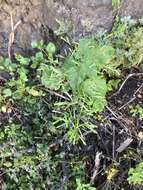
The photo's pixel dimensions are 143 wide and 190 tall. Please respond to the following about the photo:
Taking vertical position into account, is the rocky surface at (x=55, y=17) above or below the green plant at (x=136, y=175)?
above

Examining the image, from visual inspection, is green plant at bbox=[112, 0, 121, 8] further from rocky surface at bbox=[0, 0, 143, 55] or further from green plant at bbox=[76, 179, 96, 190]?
green plant at bbox=[76, 179, 96, 190]

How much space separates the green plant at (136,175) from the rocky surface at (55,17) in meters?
0.78

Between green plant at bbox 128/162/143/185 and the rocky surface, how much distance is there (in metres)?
0.78

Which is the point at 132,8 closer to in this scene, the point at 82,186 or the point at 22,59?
the point at 22,59

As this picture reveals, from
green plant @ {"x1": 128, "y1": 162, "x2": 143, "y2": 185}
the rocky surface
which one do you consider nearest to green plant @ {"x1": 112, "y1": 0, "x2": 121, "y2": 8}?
the rocky surface

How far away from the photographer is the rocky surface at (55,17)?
8.61ft

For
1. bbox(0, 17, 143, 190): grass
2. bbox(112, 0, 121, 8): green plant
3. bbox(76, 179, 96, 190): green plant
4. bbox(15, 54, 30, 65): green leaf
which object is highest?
bbox(112, 0, 121, 8): green plant

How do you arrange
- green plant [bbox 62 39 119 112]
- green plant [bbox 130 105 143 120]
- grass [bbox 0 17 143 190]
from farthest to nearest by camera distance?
green plant [bbox 130 105 143 120]
grass [bbox 0 17 143 190]
green plant [bbox 62 39 119 112]

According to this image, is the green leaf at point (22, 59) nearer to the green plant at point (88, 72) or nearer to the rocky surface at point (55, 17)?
the rocky surface at point (55, 17)

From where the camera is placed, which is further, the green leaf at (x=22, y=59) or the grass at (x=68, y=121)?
the green leaf at (x=22, y=59)

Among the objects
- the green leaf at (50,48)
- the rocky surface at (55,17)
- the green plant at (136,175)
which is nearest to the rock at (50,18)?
the rocky surface at (55,17)

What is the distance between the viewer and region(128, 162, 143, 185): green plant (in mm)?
2424

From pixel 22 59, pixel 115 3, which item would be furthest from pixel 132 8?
pixel 22 59

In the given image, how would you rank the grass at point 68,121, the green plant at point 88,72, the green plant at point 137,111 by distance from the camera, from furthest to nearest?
the green plant at point 137,111 < the grass at point 68,121 < the green plant at point 88,72
